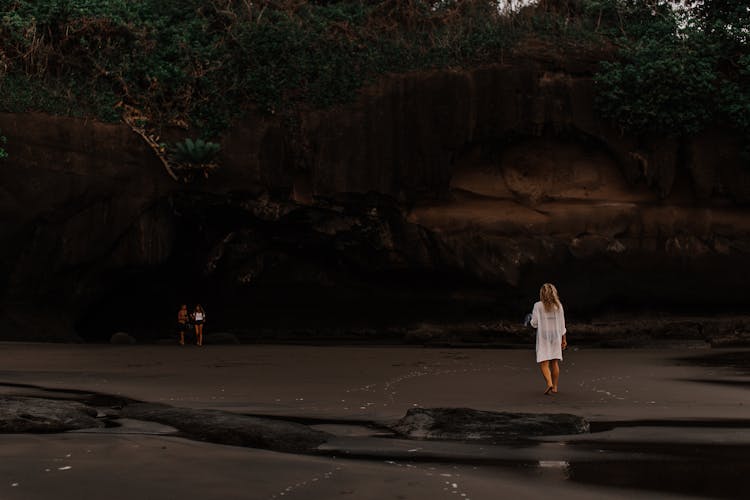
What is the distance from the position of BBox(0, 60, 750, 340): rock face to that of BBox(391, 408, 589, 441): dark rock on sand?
15371 millimetres

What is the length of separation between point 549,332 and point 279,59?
1486cm

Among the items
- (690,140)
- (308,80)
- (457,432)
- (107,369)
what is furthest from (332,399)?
(690,140)

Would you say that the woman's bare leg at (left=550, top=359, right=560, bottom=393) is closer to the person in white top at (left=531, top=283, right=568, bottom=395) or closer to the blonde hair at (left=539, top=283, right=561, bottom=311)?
the person in white top at (left=531, top=283, right=568, bottom=395)

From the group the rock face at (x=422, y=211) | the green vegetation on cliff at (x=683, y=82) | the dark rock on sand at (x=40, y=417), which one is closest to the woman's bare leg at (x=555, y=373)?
the dark rock on sand at (x=40, y=417)

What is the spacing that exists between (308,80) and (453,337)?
7.73 m

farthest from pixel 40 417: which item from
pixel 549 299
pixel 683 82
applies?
pixel 683 82

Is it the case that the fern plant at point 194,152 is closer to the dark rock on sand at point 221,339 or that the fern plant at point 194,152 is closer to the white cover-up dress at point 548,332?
the dark rock on sand at point 221,339

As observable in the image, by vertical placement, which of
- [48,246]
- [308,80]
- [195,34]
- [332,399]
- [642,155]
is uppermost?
[195,34]

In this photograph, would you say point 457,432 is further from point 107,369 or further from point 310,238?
point 310,238

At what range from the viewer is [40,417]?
25.6 feet

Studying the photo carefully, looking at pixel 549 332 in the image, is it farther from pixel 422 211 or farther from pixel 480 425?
pixel 422 211

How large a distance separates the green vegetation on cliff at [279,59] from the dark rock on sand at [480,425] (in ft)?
53.8

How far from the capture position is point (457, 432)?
773 cm

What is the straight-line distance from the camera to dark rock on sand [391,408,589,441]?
7.72m
